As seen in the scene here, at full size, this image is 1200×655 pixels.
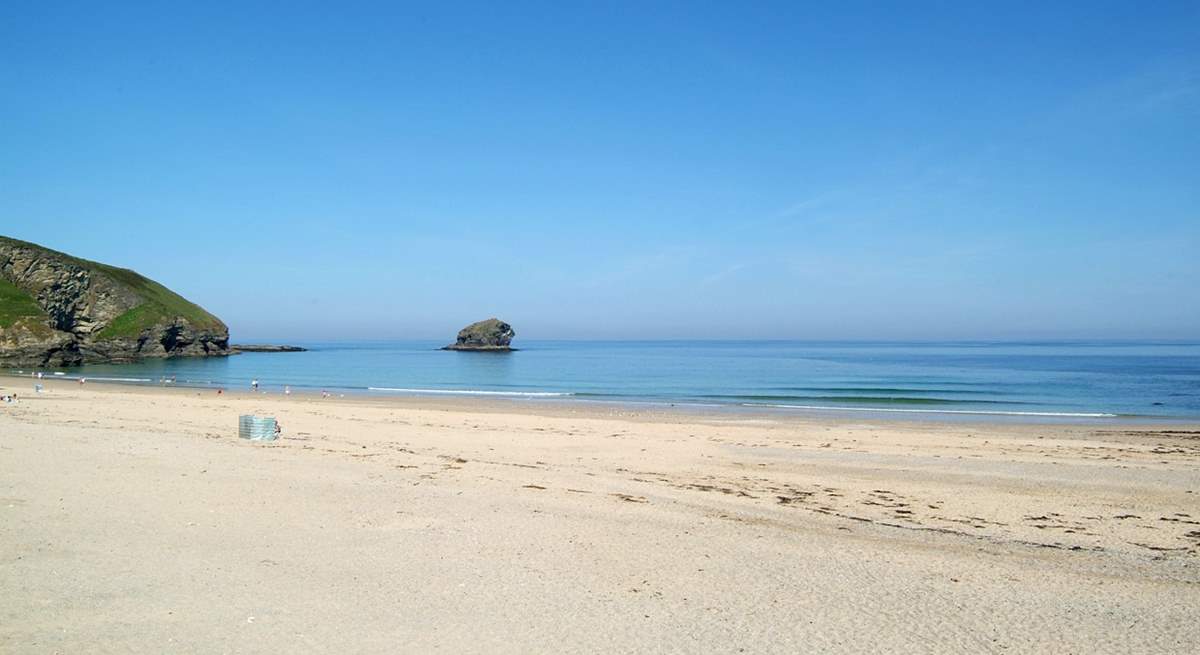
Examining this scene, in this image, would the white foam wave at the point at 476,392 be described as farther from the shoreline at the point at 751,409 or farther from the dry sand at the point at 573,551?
the dry sand at the point at 573,551

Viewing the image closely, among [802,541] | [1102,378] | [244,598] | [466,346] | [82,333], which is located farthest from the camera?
[466,346]

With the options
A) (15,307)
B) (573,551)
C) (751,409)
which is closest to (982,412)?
(751,409)

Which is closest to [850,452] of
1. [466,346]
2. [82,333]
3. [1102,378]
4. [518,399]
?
[518,399]

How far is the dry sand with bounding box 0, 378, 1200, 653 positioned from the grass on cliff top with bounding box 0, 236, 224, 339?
68.5 metres

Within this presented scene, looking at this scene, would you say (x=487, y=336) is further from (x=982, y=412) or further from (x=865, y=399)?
(x=982, y=412)

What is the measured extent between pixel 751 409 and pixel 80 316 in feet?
245

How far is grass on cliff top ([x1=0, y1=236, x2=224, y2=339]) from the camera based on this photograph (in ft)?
251

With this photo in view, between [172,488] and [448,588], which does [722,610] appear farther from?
[172,488]

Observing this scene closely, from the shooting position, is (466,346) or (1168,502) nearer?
(1168,502)

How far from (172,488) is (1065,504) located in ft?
41.0

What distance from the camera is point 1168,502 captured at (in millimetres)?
11398

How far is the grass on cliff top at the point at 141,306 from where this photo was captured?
76363mm

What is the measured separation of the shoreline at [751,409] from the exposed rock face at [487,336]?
8702 cm

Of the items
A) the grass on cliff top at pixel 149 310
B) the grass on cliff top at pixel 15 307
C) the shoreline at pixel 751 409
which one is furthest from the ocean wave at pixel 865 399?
the grass on cliff top at pixel 149 310
